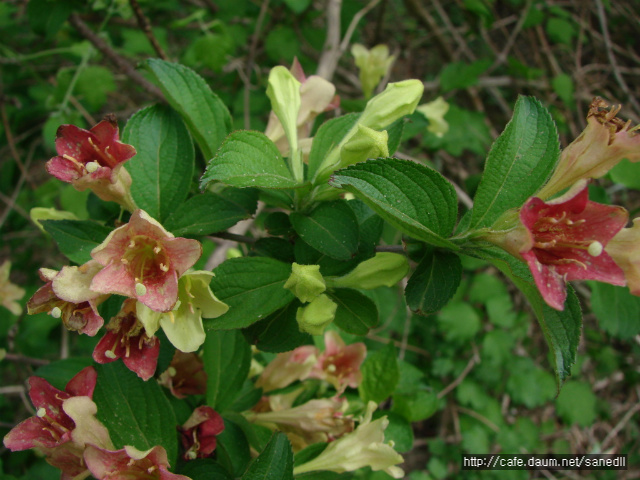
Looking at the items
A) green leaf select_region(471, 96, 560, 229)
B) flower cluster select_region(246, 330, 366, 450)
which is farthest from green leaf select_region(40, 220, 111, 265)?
green leaf select_region(471, 96, 560, 229)

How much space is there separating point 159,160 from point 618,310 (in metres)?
1.73

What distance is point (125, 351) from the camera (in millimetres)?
933

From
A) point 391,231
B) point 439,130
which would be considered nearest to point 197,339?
point 391,231

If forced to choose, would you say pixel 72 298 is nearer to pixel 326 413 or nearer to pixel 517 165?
pixel 326 413

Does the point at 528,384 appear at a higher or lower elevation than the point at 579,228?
lower

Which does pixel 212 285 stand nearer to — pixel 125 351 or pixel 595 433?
pixel 125 351

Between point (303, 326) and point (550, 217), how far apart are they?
47cm

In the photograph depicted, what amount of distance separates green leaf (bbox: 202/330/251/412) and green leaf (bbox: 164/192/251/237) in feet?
1.22

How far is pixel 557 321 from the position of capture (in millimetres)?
814

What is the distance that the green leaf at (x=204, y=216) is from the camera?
102cm

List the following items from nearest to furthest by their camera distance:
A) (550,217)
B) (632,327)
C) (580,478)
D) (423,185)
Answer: (550,217), (423,185), (632,327), (580,478)

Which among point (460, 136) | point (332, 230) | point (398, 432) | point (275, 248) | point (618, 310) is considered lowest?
point (398, 432)

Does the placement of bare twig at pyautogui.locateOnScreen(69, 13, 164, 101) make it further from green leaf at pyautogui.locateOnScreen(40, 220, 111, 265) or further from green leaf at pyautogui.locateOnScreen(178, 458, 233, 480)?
green leaf at pyautogui.locateOnScreen(178, 458, 233, 480)

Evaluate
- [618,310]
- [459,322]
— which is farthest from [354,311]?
[459,322]
